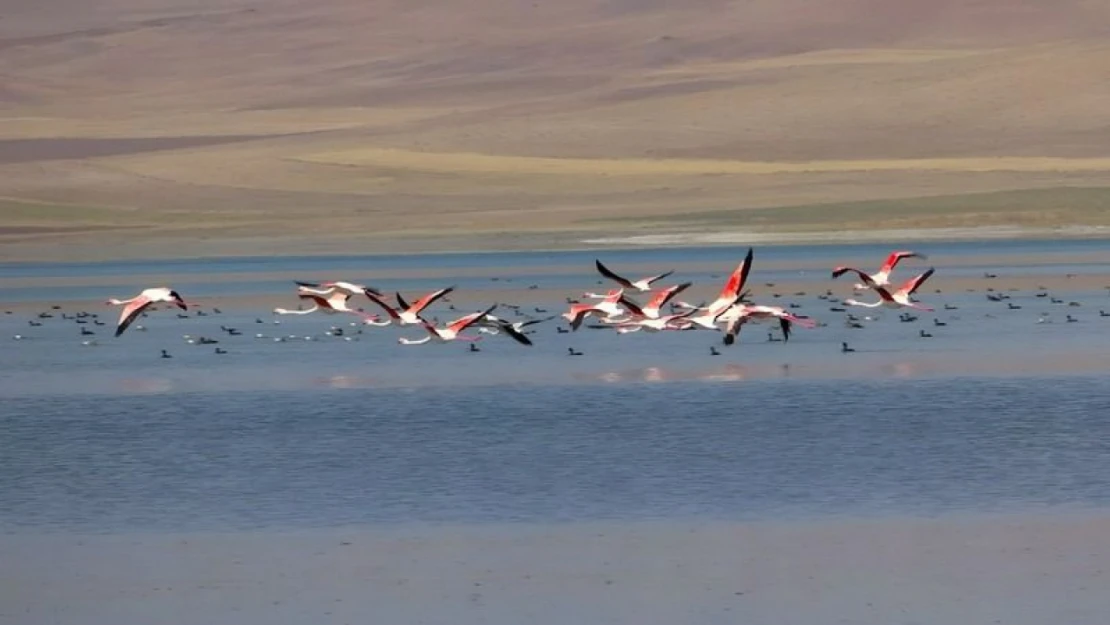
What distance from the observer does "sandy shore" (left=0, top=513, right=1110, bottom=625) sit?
1052cm

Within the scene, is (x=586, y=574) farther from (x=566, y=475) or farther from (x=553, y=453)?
(x=553, y=453)

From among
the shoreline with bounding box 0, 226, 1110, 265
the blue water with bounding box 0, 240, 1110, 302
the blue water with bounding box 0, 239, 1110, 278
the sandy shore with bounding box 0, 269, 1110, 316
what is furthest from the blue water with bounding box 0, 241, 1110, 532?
the shoreline with bounding box 0, 226, 1110, 265

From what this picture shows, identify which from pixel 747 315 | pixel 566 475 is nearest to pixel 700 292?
pixel 747 315

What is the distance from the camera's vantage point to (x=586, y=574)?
11297mm

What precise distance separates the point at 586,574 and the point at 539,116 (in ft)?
218

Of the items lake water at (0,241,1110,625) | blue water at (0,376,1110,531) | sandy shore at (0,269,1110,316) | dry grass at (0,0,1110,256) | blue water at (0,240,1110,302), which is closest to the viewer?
lake water at (0,241,1110,625)

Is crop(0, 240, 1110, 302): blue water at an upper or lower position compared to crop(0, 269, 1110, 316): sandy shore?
lower

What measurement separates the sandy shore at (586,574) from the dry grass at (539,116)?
37.8 metres

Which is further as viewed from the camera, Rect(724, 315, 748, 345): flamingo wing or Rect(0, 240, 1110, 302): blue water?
Rect(0, 240, 1110, 302): blue water

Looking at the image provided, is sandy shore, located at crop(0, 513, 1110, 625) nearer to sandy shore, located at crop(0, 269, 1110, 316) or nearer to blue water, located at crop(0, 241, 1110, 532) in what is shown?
blue water, located at crop(0, 241, 1110, 532)

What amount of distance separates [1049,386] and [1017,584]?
27.0 feet

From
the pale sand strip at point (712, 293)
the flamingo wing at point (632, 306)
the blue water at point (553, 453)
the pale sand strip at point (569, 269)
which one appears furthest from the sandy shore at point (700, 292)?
the blue water at point (553, 453)

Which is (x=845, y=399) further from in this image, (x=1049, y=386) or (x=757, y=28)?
(x=757, y=28)

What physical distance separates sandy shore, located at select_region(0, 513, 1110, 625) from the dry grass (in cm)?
3779
